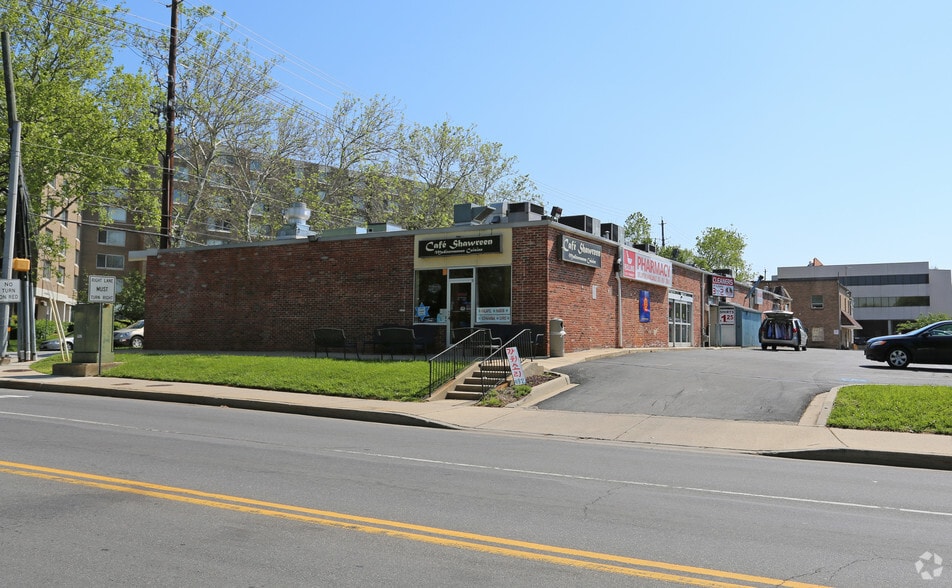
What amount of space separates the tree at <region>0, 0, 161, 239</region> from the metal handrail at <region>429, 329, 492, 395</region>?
908 inches

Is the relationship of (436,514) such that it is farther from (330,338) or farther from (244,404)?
(330,338)

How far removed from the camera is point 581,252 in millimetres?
22672

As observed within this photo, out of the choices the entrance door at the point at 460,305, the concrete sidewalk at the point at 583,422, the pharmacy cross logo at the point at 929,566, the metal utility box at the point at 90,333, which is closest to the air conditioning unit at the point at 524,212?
the entrance door at the point at 460,305

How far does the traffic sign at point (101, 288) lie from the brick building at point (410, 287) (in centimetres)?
606

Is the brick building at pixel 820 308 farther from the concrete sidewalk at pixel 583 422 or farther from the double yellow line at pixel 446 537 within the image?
the double yellow line at pixel 446 537

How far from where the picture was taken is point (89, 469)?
779 cm

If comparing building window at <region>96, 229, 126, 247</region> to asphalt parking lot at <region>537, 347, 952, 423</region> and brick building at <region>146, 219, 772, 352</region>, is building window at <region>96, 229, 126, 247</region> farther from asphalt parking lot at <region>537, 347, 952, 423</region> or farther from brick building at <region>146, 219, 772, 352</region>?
asphalt parking lot at <region>537, 347, 952, 423</region>

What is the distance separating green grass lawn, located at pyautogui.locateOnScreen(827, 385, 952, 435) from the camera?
39.5 ft

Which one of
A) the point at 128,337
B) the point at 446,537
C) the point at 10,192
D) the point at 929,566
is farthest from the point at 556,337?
the point at 128,337

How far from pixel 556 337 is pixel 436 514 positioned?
593 inches

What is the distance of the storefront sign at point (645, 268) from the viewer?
2606 centimetres

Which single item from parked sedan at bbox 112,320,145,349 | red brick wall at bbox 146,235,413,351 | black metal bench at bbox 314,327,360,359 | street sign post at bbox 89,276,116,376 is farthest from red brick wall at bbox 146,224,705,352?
parked sedan at bbox 112,320,145,349

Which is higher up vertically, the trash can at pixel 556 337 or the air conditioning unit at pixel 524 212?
the air conditioning unit at pixel 524 212

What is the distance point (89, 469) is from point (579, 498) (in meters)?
5.34
